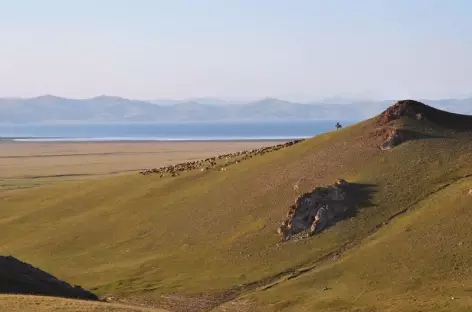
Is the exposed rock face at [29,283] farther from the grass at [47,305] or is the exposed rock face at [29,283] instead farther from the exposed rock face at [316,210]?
the exposed rock face at [316,210]

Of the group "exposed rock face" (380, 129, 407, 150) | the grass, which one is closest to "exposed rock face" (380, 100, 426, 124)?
"exposed rock face" (380, 129, 407, 150)

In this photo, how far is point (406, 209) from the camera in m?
67.4

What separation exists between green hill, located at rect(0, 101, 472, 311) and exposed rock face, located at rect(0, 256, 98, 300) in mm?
5079

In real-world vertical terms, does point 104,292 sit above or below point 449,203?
below

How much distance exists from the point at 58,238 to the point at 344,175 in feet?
115

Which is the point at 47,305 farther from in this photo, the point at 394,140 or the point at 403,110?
the point at 403,110

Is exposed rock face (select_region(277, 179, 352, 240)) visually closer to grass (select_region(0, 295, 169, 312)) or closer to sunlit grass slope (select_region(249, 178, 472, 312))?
sunlit grass slope (select_region(249, 178, 472, 312))

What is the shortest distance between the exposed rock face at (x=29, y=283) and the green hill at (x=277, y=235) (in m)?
5.08

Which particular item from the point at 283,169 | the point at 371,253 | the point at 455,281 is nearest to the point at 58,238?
the point at 283,169

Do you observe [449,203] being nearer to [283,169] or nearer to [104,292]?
[283,169]

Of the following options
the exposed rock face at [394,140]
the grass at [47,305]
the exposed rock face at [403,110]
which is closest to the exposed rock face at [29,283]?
the grass at [47,305]

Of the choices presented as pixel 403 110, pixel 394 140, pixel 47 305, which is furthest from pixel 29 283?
pixel 403 110

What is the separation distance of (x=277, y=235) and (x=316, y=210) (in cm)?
455

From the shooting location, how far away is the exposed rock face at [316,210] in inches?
2687
